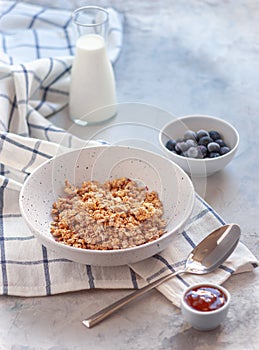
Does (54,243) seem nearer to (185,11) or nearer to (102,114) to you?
(102,114)

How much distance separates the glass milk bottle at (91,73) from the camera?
4.81ft

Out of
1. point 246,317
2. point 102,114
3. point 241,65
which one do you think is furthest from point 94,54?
point 246,317

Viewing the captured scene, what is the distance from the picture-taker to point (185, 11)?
2.01 meters

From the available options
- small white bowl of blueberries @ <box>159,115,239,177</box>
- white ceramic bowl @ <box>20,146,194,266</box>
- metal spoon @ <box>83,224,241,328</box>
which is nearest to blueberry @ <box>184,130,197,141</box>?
small white bowl of blueberries @ <box>159,115,239,177</box>

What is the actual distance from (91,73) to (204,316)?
0.72 meters

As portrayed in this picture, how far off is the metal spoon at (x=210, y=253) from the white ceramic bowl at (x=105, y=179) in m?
0.05

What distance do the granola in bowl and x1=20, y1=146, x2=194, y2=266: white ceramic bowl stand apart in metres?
0.02

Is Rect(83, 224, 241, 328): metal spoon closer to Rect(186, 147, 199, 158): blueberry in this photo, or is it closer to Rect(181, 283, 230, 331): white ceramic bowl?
Rect(181, 283, 230, 331): white ceramic bowl

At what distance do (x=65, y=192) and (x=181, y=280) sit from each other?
288 millimetres

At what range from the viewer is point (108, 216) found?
1.09m

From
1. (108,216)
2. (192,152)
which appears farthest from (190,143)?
(108,216)

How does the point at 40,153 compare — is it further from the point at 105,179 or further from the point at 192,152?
the point at 192,152

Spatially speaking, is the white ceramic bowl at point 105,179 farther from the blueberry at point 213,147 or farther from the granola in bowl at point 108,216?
the blueberry at point 213,147

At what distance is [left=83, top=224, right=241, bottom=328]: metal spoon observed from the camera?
1.05 metres
